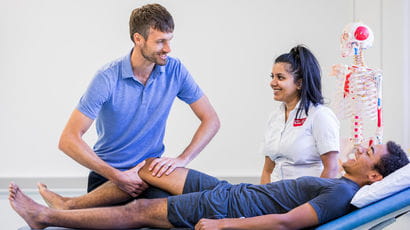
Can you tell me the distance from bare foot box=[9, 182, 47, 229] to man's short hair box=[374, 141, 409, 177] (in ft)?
4.36

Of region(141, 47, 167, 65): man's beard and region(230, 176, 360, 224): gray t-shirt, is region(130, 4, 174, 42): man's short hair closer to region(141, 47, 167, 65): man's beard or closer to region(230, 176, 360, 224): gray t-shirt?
region(141, 47, 167, 65): man's beard

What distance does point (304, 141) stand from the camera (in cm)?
263

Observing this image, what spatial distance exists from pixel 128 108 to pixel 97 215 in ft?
1.80

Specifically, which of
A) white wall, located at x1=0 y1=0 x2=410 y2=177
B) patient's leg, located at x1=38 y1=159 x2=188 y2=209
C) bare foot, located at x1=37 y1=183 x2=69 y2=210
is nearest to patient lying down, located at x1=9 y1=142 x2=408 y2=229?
patient's leg, located at x1=38 y1=159 x2=188 y2=209

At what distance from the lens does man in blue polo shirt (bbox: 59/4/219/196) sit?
2490 mm

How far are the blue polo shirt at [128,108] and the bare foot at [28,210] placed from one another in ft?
1.51

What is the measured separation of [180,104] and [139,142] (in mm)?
1970

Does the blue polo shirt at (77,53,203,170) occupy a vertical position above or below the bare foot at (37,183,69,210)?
above

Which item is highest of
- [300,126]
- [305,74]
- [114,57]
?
[114,57]

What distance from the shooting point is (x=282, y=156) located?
8.97 ft

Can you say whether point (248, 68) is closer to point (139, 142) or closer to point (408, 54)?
point (408, 54)

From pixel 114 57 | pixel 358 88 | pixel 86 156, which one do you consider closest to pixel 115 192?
pixel 86 156

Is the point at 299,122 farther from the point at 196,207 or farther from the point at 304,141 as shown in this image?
the point at 196,207

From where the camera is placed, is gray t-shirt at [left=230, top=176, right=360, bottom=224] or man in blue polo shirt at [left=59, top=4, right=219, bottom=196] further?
man in blue polo shirt at [left=59, top=4, right=219, bottom=196]
